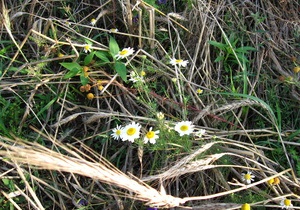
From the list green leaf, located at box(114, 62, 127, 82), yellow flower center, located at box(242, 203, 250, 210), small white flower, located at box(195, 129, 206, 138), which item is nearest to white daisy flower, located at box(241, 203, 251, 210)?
yellow flower center, located at box(242, 203, 250, 210)

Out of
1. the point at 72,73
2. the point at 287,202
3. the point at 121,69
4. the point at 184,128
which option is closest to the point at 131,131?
the point at 184,128

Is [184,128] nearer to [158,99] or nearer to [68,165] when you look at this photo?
[158,99]

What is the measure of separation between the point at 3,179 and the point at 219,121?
40.8 inches

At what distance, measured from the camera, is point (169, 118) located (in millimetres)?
1853

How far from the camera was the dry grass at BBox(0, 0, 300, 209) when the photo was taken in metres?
1.64

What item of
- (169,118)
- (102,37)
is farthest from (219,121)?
(102,37)

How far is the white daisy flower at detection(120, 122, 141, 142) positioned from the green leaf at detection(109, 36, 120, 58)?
0.46 metres

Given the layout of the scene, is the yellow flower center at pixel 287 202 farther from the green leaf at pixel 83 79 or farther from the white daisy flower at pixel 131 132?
the green leaf at pixel 83 79

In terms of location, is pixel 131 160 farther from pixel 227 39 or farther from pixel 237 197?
pixel 227 39

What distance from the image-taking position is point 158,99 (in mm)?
1892

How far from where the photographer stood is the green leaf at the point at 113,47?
6.41 ft

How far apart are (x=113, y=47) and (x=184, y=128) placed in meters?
0.63

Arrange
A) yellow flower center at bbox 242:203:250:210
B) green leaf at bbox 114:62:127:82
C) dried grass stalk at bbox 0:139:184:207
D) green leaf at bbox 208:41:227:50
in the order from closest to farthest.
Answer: dried grass stalk at bbox 0:139:184:207
yellow flower center at bbox 242:203:250:210
green leaf at bbox 114:62:127:82
green leaf at bbox 208:41:227:50

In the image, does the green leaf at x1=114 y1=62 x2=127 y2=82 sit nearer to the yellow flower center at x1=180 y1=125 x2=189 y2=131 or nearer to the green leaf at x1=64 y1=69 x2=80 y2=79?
the green leaf at x1=64 y1=69 x2=80 y2=79
